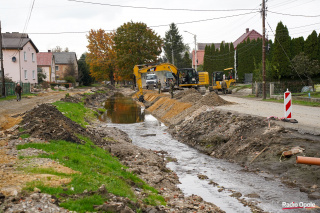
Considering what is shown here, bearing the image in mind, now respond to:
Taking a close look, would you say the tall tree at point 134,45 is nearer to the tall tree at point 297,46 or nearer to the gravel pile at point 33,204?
the tall tree at point 297,46

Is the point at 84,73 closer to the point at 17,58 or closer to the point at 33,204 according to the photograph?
the point at 17,58

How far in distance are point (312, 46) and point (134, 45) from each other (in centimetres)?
3808

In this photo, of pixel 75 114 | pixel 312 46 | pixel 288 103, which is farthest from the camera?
pixel 312 46

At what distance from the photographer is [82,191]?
6578 mm

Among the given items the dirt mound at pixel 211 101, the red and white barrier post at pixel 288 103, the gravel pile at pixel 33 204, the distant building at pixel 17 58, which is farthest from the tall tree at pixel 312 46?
the distant building at pixel 17 58

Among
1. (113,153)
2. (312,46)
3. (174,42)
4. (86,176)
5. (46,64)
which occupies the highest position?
(174,42)

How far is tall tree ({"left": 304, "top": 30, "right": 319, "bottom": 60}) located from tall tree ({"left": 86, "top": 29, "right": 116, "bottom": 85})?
54422 millimetres

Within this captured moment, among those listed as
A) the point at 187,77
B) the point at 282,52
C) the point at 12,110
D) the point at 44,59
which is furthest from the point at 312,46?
the point at 44,59

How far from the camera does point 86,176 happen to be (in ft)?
25.2

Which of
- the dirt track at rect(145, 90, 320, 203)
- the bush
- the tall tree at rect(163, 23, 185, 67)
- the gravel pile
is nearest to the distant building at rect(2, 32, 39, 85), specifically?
the bush

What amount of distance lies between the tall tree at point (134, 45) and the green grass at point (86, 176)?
56073 millimetres

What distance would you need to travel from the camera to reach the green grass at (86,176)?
20.2ft

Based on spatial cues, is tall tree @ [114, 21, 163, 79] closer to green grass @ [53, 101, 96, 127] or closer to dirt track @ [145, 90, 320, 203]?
green grass @ [53, 101, 96, 127]

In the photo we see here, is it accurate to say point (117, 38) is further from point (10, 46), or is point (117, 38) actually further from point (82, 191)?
point (82, 191)
